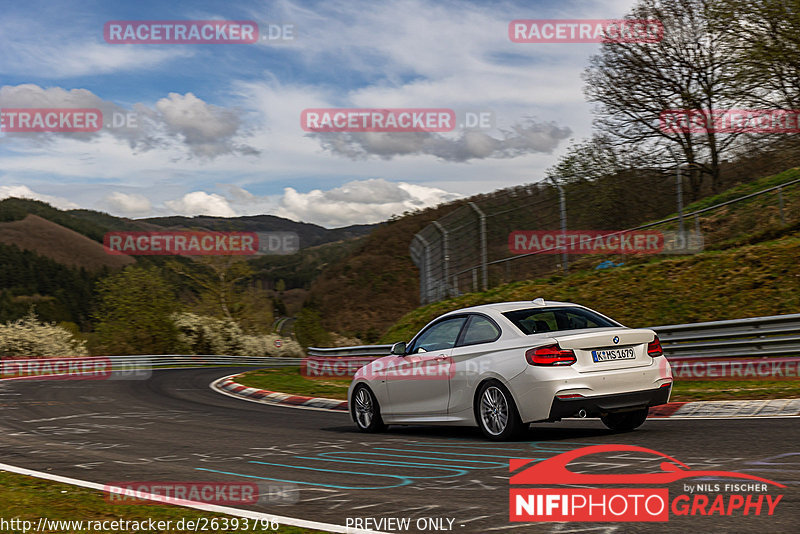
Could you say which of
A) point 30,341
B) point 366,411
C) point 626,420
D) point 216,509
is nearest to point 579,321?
point 626,420

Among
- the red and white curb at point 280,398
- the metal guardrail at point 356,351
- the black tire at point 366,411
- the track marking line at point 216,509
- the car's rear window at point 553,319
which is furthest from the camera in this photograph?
the metal guardrail at point 356,351

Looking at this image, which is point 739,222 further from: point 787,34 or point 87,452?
point 87,452

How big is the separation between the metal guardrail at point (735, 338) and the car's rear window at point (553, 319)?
21.3 feet

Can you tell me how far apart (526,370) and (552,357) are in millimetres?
293

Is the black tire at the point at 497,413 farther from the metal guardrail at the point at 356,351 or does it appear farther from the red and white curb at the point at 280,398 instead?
the metal guardrail at the point at 356,351

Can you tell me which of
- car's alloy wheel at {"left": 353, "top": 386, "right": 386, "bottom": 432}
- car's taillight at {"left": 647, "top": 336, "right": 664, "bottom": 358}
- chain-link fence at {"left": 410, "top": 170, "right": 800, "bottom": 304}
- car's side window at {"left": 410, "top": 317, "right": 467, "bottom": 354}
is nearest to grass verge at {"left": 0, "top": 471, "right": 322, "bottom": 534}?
car's side window at {"left": 410, "top": 317, "right": 467, "bottom": 354}

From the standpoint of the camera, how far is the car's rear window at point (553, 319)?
8.82m

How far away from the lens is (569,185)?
2142 centimetres

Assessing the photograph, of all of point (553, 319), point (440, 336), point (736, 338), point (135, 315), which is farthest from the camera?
point (135, 315)

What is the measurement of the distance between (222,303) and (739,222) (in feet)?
159

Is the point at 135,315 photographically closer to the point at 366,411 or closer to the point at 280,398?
the point at 280,398

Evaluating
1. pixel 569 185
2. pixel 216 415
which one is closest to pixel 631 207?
pixel 569 185

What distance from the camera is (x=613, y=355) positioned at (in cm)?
834

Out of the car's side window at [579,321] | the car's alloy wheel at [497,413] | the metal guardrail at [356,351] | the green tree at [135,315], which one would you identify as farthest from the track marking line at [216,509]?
the green tree at [135,315]
